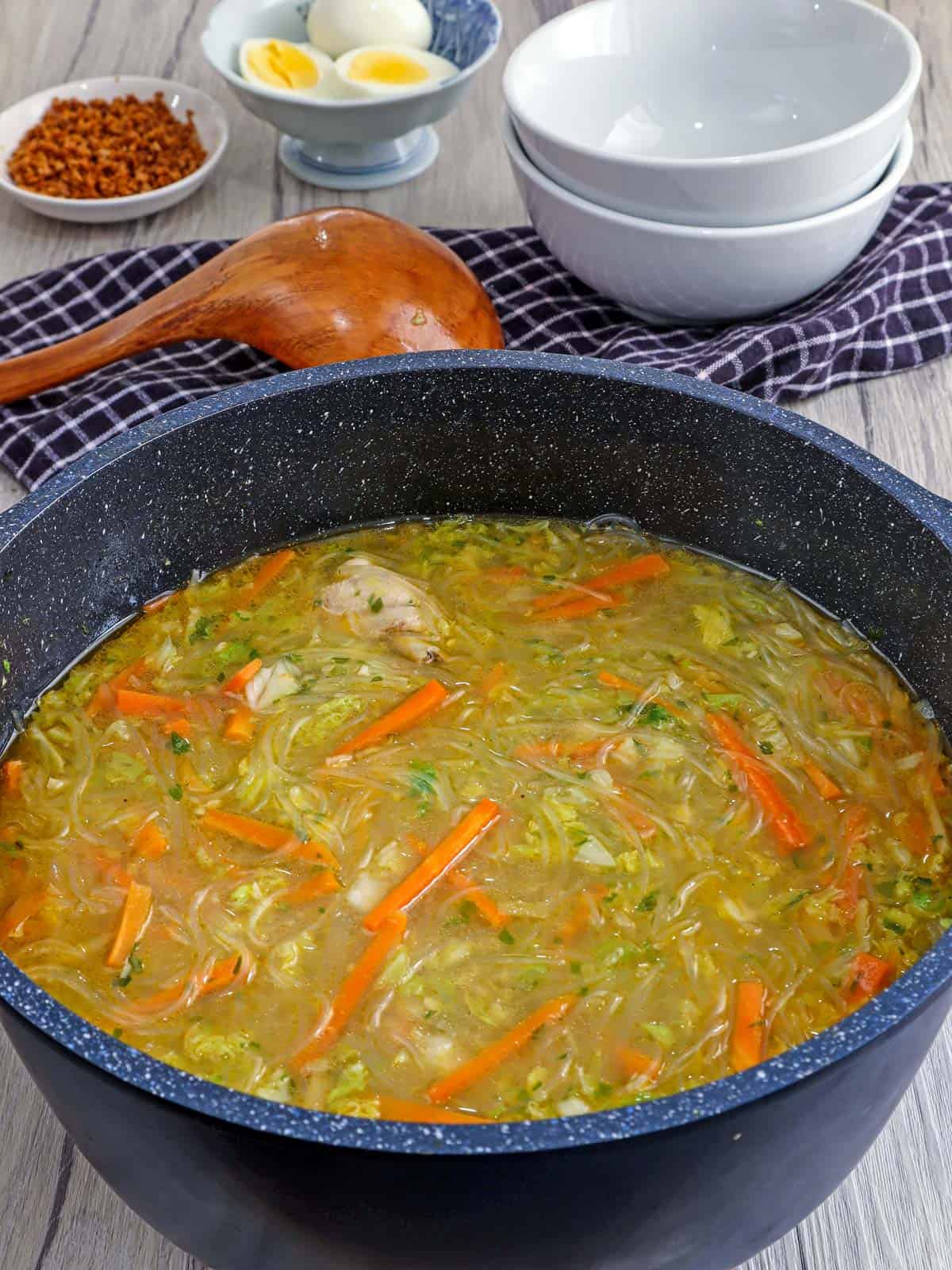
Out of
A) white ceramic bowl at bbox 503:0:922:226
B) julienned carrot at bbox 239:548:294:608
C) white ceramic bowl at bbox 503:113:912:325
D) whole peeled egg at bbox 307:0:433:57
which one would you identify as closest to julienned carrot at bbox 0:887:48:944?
julienned carrot at bbox 239:548:294:608

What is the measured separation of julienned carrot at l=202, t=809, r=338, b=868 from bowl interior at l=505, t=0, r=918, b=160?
2315 millimetres

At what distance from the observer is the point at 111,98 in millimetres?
4488

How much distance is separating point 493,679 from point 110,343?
1.34 meters

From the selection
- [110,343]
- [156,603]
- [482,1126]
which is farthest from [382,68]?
[482,1126]

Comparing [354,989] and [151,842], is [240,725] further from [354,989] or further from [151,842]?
[354,989]

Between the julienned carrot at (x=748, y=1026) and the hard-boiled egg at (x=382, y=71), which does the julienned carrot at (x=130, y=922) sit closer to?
the julienned carrot at (x=748, y=1026)

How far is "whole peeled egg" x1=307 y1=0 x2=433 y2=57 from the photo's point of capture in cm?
415

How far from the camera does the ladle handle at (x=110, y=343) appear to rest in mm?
3326

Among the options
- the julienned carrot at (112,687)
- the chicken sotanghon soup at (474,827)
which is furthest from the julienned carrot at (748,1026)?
the julienned carrot at (112,687)

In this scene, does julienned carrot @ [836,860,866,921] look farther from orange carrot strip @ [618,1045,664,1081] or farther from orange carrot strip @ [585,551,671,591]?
orange carrot strip @ [585,551,671,591]

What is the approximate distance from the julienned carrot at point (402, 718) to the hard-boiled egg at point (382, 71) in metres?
2.16

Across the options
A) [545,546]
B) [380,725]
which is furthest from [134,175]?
[380,725]

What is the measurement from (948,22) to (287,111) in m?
2.57

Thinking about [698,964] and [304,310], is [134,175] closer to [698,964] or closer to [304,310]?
[304,310]
